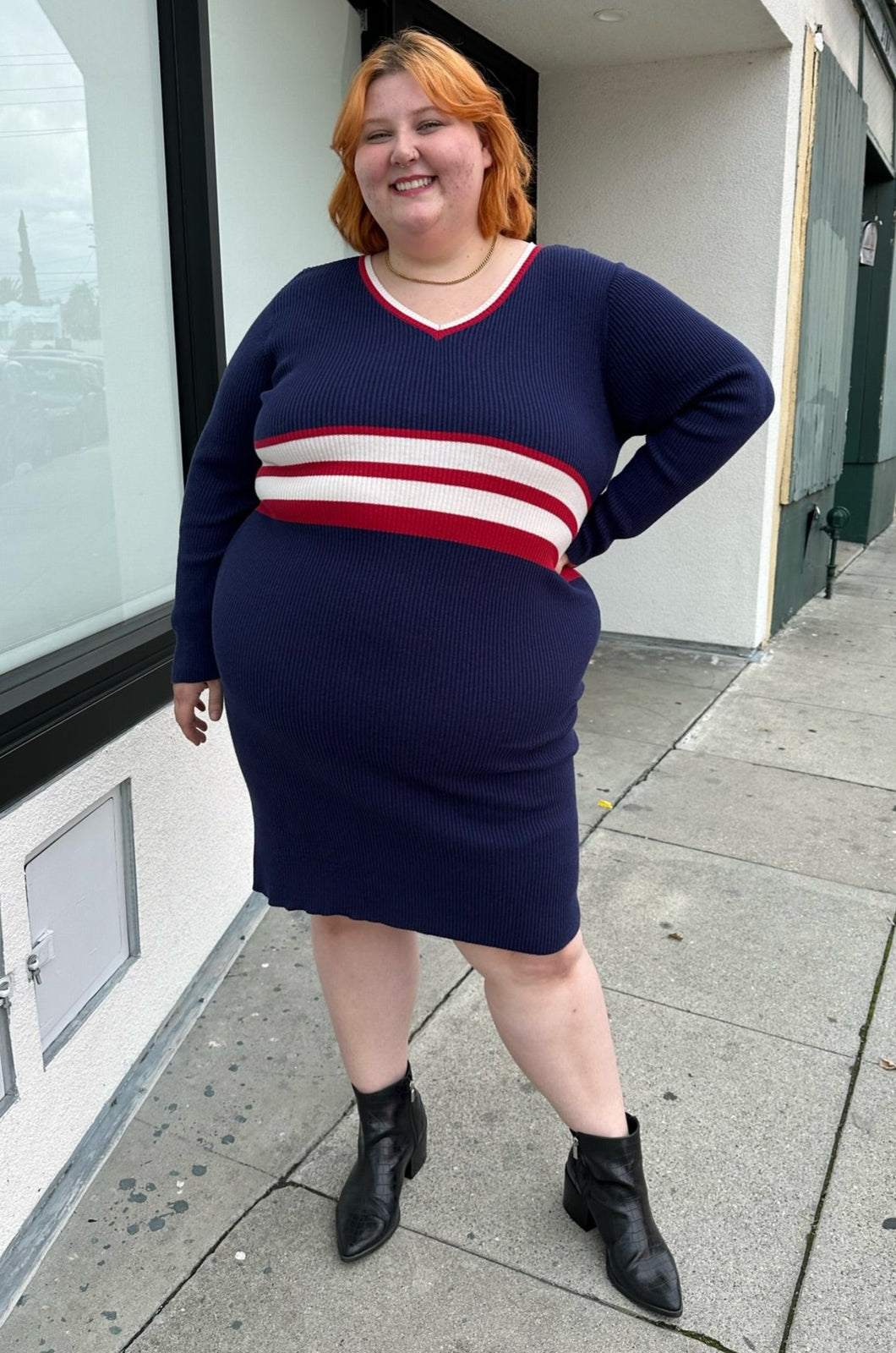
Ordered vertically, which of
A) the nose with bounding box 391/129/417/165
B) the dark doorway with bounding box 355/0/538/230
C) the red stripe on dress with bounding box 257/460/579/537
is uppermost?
the dark doorway with bounding box 355/0/538/230

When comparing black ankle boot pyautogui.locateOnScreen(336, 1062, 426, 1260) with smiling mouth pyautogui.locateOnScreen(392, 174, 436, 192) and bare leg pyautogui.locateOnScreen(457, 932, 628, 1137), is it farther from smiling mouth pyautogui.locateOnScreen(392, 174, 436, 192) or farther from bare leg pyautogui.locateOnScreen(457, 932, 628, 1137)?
smiling mouth pyautogui.locateOnScreen(392, 174, 436, 192)

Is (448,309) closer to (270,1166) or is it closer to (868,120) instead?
(270,1166)

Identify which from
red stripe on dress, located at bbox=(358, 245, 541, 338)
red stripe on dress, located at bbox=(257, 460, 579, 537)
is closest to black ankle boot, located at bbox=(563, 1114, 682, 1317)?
red stripe on dress, located at bbox=(257, 460, 579, 537)

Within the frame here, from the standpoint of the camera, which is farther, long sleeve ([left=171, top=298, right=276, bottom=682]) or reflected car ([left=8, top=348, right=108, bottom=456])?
reflected car ([left=8, top=348, right=108, bottom=456])

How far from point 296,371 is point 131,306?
3.62 feet

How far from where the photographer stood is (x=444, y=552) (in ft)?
5.47

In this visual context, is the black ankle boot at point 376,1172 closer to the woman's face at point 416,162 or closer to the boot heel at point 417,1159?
the boot heel at point 417,1159

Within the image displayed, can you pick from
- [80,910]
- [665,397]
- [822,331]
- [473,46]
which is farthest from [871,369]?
[80,910]

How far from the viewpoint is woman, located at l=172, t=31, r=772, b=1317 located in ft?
5.47

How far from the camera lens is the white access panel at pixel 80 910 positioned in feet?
7.32

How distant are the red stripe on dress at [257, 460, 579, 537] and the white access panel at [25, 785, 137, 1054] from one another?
1010mm

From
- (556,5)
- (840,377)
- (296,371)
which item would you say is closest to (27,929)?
(296,371)

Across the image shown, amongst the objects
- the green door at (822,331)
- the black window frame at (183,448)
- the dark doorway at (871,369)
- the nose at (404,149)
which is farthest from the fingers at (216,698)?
the dark doorway at (871,369)

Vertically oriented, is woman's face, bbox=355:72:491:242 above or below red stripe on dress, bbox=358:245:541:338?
above
